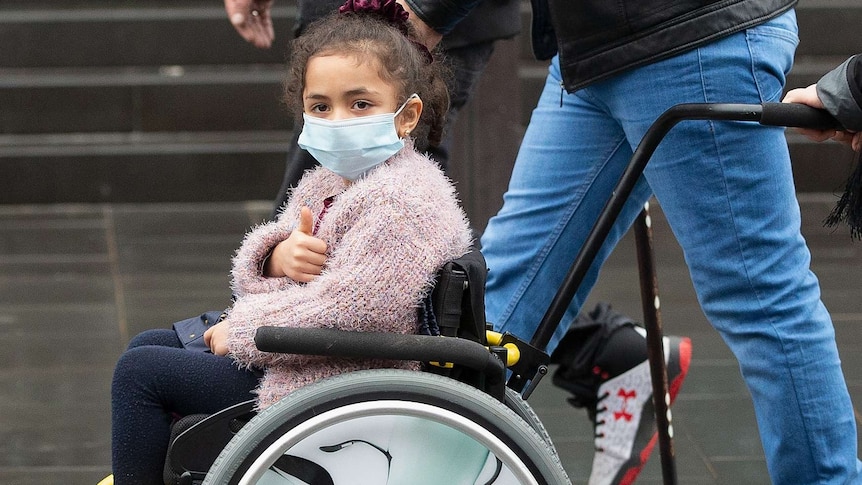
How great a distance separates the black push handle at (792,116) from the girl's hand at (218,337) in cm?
101

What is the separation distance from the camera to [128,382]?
2.25 m

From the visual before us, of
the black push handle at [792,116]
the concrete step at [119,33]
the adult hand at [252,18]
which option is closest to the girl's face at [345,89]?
the black push handle at [792,116]

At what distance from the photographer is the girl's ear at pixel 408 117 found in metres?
2.41

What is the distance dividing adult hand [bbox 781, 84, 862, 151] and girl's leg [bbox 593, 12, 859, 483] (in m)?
0.12

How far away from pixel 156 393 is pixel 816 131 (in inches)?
49.9

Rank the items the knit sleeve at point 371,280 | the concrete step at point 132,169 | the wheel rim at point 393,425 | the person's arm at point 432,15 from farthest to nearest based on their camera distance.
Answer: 1. the concrete step at point 132,169
2. the person's arm at point 432,15
3. the knit sleeve at point 371,280
4. the wheel rim at point 393,425

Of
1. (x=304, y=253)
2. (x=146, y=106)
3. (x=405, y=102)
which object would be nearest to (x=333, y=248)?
(x=304, y=253)

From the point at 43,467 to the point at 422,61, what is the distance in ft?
6.24

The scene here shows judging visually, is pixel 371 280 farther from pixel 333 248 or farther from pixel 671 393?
pixel 671 393

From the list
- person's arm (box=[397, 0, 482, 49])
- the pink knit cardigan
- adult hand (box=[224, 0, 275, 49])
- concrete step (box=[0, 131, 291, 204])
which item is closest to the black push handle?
the pink knit cardigan

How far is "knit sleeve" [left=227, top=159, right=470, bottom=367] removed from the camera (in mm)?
2172

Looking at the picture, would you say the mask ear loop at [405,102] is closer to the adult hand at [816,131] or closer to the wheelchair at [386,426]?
the wheelchair at [386,426]

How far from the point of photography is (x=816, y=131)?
7.79 feet

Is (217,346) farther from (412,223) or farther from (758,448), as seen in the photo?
(758,448)
